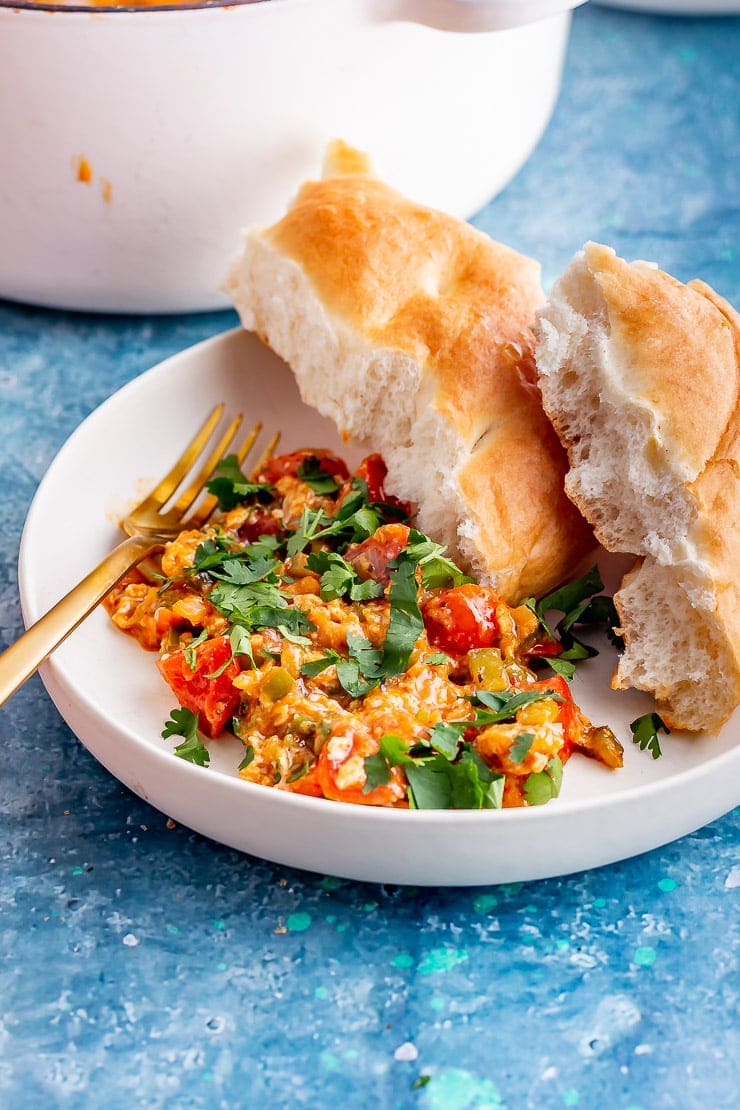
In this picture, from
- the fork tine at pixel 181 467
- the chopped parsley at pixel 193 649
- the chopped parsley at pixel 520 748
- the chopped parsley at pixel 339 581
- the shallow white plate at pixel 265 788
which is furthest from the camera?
the fork tine at pixel 181 467

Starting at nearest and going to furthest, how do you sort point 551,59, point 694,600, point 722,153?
point 694,600
point 551,59
point 722,153

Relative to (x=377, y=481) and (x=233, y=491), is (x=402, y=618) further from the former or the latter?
(x=233, y=491)

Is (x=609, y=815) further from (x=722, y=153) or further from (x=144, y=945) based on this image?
(x=722, y=153)

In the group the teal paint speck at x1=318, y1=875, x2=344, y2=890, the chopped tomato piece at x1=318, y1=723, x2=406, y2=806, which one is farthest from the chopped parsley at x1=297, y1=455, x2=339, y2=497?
the teal paint speck at x1=318, y1=875, x2=344, y2=890

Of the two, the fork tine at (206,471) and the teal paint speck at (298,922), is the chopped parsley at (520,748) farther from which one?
the fork tine at (206,471)

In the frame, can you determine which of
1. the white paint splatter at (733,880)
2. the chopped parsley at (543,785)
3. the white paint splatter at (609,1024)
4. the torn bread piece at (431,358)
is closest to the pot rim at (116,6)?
the torn bread piece at (431,358)

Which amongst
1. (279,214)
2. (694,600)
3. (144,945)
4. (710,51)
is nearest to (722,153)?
(710,51)
